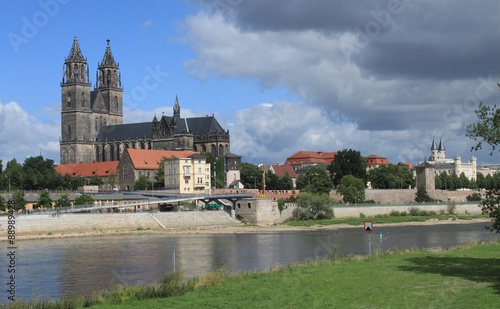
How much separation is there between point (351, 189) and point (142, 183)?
30.0 m

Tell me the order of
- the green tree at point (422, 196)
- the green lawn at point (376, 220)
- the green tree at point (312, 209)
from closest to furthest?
the green lawn at point (376, 220)
the green tree at point (312, 209)
the green tree at point (422, 196)

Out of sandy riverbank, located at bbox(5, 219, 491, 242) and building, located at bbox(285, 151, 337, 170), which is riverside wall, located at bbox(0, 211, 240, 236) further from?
building, located at bbox(285, 151, 337, 170)

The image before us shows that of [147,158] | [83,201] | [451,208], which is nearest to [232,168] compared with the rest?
[147,158]

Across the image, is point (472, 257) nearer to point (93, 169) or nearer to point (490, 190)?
point (490, 190)

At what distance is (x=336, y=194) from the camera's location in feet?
312

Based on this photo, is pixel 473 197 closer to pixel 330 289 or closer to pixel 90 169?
pixel 90 169

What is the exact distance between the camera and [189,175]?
95.6 metres

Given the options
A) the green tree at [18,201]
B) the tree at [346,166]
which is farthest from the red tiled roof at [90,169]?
the green tree at [18,201]

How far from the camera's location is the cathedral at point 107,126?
129 metres

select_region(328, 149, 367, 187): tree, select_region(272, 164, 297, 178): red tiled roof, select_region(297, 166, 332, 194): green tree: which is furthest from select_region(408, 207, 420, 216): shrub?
select_region(272, 164, 297, 178): red tiled roof

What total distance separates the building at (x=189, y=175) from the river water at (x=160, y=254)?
3681 centimetres

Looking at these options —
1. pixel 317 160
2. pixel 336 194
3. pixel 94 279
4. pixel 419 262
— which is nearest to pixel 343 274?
pixel 419 262

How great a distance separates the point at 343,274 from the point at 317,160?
134445 millimetres

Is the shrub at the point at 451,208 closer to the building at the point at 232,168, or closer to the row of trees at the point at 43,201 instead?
the building at the point at 232,168
